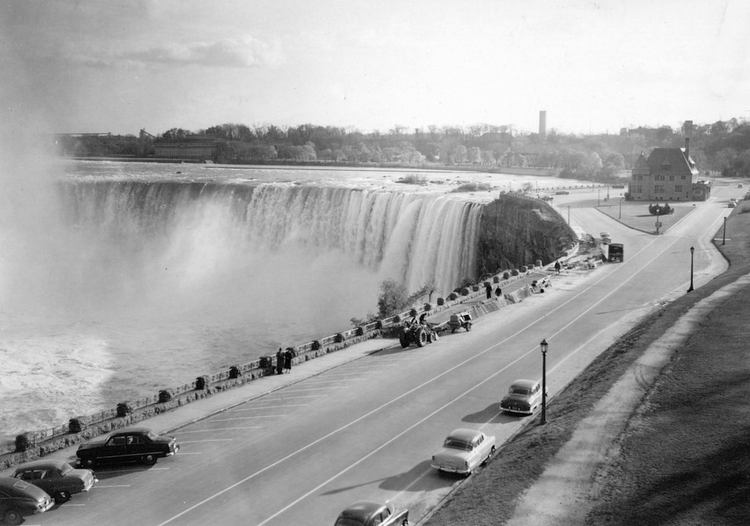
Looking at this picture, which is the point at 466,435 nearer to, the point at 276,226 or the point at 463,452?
the point at 463,452

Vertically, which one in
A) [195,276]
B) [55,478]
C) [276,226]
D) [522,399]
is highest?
[276,226]

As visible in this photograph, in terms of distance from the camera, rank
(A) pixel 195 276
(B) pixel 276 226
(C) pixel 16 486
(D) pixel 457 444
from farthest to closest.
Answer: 1. (B) pixel 276 226
2. (A) pixel 195 276
3. (D) pixel 457 444
4. (C) pixel 16 486

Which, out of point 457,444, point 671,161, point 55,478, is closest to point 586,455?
point 457,444

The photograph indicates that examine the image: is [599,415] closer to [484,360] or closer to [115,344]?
[484,360]

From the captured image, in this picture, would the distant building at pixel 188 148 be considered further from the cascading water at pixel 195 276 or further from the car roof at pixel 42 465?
the car roof at pixel 42 465

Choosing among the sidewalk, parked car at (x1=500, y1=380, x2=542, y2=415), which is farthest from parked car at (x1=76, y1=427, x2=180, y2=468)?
parked car at (x1=500, y1=380, x2=542, y2=415)

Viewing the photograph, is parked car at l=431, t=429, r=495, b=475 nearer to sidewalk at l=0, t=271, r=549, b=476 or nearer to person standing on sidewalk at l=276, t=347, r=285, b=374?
sidewalk at l=0, t=271, r=549, b=476
